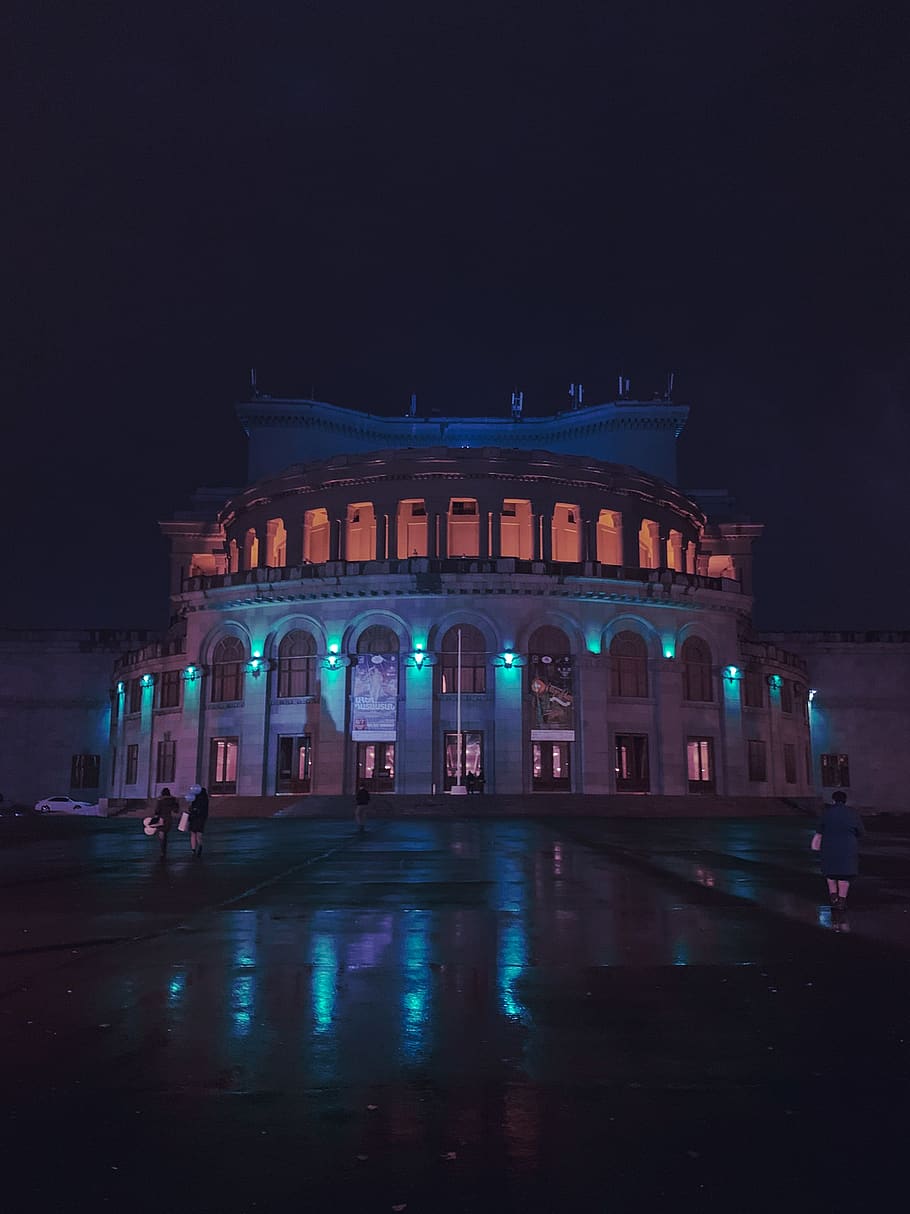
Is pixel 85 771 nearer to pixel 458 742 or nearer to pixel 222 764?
pixel 222 764

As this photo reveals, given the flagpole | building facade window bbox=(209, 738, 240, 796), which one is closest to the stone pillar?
the flagpole

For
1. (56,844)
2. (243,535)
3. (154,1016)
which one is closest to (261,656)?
(243,535)

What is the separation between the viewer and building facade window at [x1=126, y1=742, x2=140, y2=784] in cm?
6575

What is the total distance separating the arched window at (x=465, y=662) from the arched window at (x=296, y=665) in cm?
738

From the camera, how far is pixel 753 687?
63.0 metres

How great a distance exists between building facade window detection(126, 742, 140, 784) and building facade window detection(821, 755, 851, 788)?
4714 cm

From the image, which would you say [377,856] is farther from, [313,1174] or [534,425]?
[534,425]

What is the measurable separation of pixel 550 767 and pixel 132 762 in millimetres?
28495

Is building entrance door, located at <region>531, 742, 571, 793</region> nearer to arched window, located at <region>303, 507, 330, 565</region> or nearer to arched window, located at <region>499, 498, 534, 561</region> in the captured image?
arched window, located at <region>499, 498, 534, 561</region>

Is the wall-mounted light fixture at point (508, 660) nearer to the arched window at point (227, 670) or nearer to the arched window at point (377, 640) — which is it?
the arched window at point (377, 640)

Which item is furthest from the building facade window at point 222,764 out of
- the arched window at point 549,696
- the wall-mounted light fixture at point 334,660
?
the arched window at point 549,696

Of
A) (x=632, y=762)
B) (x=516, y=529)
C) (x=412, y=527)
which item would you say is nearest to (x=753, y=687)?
(x=632, y=762)

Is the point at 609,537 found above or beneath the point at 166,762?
above

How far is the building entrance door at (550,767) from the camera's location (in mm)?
54438
